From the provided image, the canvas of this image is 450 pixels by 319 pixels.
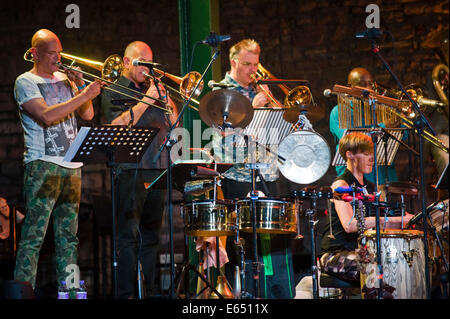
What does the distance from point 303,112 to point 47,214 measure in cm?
202

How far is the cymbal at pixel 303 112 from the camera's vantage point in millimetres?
5047

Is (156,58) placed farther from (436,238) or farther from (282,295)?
(436,238)

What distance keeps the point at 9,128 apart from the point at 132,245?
161 inches

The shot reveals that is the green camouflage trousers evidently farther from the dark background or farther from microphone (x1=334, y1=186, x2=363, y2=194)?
the dark background

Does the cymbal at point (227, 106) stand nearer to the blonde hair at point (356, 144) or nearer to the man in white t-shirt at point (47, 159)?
the man in white t-shirt at point (47, 159)

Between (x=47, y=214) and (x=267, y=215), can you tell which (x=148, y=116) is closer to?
(x=47, y=214)

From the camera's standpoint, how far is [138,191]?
214 inches

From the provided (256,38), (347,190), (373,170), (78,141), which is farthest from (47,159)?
(256,38)

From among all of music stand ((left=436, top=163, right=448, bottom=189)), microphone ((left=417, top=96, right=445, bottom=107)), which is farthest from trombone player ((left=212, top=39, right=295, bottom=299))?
microphone ((left=417, top=96, right=445, bottom=107))

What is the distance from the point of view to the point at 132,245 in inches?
207

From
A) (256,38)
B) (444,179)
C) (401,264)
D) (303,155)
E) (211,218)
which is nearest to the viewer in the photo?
(444,179)

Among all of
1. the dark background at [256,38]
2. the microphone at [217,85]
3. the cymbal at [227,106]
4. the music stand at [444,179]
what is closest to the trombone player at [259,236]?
the microphone at [217,85]

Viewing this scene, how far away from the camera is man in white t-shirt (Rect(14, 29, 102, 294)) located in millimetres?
4988

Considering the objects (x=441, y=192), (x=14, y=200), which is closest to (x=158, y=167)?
(x=441, y=192)
